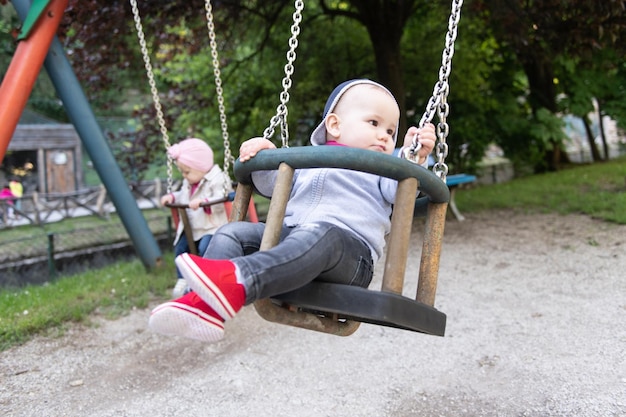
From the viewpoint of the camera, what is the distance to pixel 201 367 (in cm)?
407

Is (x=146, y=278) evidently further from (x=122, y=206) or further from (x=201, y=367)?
(x=201, y=367)

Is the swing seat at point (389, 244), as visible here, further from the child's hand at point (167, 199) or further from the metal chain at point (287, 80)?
the child's hand at point (167, 199)

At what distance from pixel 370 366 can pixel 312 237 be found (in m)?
2.22

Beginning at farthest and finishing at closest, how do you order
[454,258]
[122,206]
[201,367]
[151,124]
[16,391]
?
[151,124], [454,258], [122,206], [201,367], [16,391]

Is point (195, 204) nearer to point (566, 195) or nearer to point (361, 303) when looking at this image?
Result: point (361, 303)

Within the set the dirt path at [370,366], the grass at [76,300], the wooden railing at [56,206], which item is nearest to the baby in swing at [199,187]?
the dirt path at [370,366]

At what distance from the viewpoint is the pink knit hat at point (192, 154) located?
167 inches

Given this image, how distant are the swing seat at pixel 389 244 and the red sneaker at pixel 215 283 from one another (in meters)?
0.24

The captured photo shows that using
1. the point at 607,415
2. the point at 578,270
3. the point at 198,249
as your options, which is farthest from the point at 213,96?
the point at 607,415

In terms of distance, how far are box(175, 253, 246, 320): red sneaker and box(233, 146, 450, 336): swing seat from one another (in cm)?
24

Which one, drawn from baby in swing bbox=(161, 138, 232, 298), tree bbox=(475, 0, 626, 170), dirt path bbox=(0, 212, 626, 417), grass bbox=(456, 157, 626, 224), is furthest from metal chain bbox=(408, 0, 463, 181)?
grass bbox=(456, 157, 626, 224)

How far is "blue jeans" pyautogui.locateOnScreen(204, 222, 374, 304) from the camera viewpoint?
1834 mm

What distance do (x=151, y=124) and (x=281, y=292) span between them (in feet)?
23.3

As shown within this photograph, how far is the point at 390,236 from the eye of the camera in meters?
2.01
